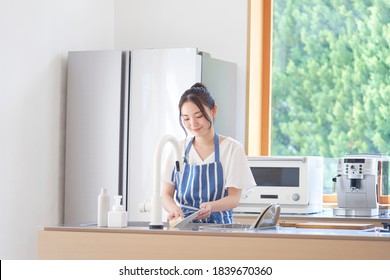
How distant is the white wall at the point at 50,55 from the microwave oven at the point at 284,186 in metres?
0.62

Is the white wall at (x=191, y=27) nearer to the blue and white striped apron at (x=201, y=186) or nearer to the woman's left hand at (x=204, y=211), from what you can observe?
the blue and white striped apron at (x=201, y=186)

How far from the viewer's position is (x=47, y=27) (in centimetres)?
521

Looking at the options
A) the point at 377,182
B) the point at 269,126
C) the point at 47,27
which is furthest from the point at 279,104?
the point at 47,27

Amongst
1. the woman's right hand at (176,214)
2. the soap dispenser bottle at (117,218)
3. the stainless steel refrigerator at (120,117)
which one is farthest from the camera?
the stainless steel refrigerator at (120,117)

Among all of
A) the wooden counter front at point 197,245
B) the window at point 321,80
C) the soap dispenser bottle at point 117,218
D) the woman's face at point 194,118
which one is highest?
the window at point 321,80

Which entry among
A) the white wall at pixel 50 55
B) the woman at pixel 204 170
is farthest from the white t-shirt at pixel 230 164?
the white wall at pixel 50 55

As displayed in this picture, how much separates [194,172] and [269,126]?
2378 mm

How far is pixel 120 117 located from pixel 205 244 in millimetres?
2353

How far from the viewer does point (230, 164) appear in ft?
11.8

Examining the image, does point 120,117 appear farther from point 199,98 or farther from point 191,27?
point 199,98

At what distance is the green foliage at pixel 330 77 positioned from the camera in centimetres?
564

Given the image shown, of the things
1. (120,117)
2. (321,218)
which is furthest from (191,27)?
(321,218)

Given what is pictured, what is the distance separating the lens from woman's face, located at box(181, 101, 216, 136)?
138 inches

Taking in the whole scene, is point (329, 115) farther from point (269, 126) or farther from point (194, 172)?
point (194, 172)
